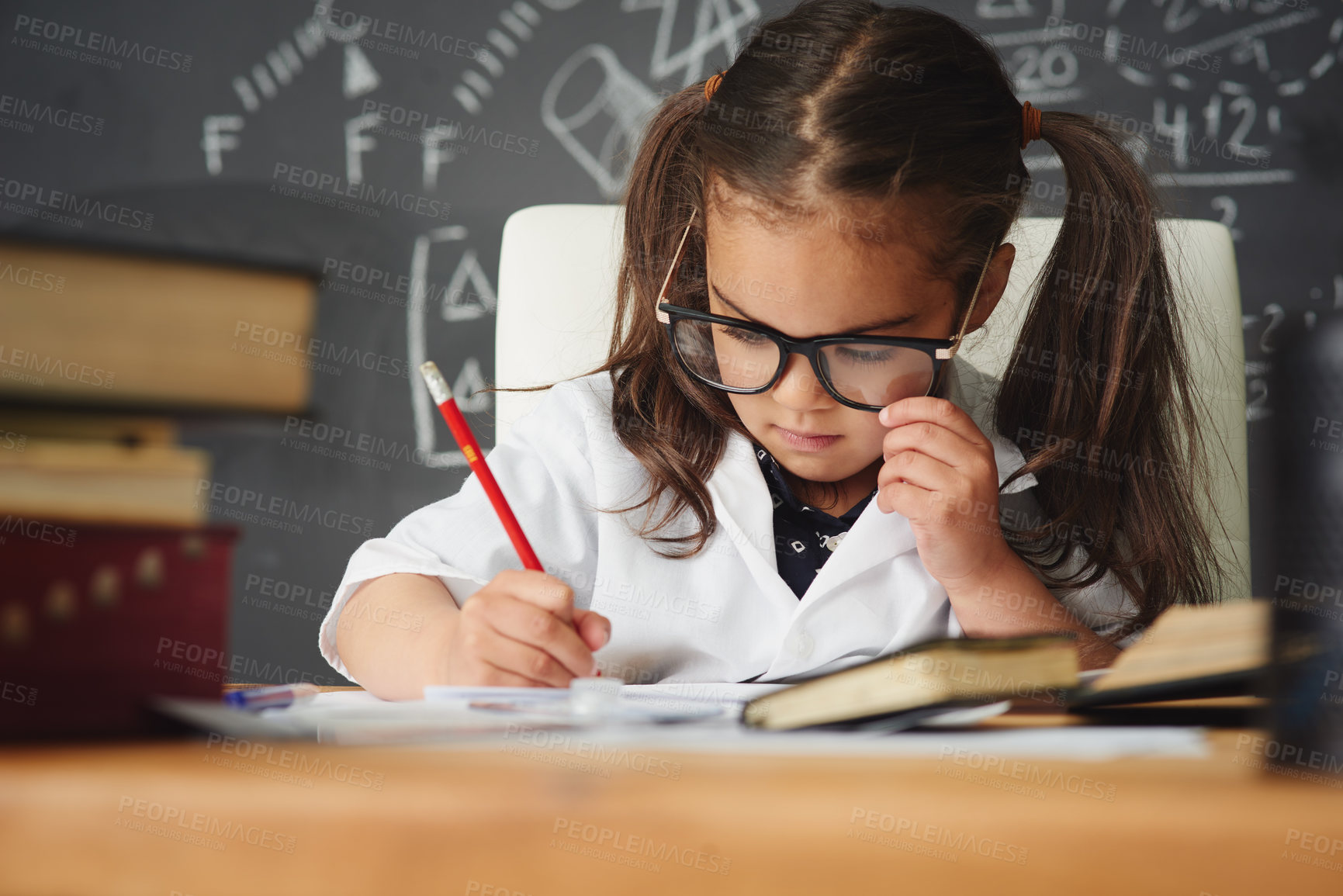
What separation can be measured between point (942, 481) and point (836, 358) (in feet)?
0.47

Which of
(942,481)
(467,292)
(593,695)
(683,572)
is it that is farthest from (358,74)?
Answer: (593,695)

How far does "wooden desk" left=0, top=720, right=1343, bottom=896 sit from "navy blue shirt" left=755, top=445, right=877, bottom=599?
69 cm

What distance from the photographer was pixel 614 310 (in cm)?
115

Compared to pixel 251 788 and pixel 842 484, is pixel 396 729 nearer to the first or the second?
pixel 251 788

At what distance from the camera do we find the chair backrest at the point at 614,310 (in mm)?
1108

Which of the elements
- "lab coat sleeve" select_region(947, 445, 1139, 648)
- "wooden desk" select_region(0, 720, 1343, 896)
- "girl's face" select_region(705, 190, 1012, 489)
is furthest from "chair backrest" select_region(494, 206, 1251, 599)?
"wooden desk" select_region(0, 720, 1343, 896)

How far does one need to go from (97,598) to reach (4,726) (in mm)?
42

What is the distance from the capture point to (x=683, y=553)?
93 centimetres

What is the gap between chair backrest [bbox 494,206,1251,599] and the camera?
1108 mm

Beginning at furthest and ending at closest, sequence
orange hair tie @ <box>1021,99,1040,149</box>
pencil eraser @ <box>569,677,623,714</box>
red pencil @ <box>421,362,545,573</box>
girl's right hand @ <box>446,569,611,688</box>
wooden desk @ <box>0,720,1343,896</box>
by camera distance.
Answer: orange hair tie @ <box>1021,99,1040,149</box> < red pencil @ <box>421,362,545,573</box> < girl's right hand @ <box>446,569,611,688</box> < pencil eraser @ <box>569,677,623,714</box> < wooden desk @ <box>0,720,1343,896</box>

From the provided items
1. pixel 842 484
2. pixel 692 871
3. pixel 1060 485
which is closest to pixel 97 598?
pixel 692 871

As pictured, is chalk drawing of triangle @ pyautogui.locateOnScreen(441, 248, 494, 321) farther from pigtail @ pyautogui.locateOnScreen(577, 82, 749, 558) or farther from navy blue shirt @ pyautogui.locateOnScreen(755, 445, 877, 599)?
navy blue shirt @ pyautogui.locateOnScreen(755, 445, 877, 599)

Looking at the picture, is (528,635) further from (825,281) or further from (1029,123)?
(1029,123)

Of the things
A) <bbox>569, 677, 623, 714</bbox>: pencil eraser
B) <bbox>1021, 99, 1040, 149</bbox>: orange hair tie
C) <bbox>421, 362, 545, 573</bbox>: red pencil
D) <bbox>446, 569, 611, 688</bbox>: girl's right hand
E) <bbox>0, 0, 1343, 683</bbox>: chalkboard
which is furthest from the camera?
<bbox>0, 0, 1343, 683</bbox>: chalkboard
